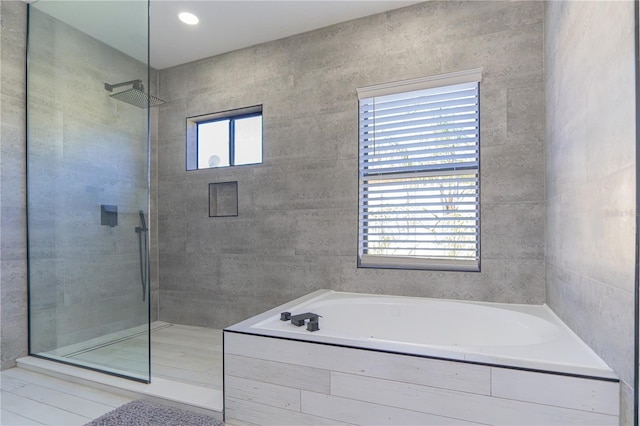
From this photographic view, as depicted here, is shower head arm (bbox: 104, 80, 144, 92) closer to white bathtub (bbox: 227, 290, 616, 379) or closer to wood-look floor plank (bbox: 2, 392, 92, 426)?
white bathtub (bbox: 227, 290, 616, 379)

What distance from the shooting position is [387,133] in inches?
111

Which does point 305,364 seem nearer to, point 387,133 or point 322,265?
point 322,265

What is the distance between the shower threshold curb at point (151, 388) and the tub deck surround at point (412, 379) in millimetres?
193

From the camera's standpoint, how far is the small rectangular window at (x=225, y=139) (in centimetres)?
346

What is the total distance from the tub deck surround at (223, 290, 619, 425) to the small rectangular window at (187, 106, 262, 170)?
6.04 feet

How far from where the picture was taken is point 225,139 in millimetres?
3629

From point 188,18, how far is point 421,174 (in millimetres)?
2226

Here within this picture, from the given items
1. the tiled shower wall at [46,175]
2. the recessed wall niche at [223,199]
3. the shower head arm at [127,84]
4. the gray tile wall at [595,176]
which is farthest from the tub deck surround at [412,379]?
the shower head arm at [127,84]

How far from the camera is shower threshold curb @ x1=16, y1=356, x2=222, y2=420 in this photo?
6.51 feet

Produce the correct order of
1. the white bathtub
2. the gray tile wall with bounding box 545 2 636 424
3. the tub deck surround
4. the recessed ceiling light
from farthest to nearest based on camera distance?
the recessed ceiling light < the white bathtub < the tub deck surround < the gray tile wall with bounding box 545 2 636 424

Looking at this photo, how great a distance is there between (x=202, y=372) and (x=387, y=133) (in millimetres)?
2183

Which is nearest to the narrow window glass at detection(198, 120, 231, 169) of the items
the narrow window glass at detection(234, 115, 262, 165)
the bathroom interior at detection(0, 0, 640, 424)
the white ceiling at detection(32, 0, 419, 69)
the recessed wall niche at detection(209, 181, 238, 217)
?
the narrow window glass at detection(234, 115, 262, 165)

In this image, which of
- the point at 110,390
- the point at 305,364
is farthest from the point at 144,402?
the point at 305,364

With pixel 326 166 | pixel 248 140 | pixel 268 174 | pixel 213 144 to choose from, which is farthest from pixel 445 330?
pixel 213 144
